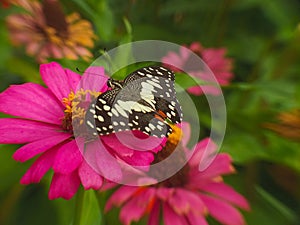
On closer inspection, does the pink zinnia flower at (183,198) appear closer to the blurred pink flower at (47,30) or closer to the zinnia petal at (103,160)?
the zinnia petal at (103,160)

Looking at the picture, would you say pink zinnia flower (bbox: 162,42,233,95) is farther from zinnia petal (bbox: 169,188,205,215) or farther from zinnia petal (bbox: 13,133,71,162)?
zinnia petal (bbox: 13,133,71,162)

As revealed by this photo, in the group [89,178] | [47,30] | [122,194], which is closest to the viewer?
[89,178]

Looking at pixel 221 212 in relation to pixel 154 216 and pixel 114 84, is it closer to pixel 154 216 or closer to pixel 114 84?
pixel 154 216

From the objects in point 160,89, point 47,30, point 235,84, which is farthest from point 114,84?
point 47,30

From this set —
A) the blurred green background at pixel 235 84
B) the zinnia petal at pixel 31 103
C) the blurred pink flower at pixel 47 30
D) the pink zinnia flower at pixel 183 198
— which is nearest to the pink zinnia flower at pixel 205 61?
the blurred green background at pixel 235 84

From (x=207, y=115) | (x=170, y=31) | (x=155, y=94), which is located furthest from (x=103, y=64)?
(x=170, y=31)

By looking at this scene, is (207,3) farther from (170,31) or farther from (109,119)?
(109,119)
